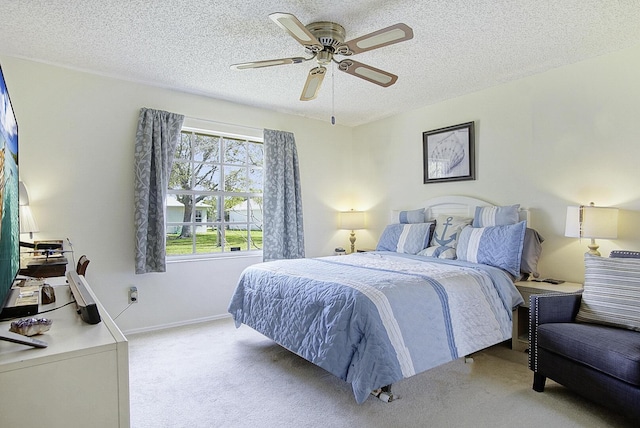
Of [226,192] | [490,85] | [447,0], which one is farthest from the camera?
[226,192]

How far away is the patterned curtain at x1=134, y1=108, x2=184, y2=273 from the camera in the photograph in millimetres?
3441

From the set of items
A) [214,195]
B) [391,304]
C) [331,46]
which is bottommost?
[391,304]

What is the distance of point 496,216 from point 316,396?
2261mm

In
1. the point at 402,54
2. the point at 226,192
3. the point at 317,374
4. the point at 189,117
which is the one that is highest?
the point at 402,54

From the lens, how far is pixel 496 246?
307 cm

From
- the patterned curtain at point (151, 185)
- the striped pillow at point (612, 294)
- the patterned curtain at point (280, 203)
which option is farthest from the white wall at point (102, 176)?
the striped pillow at point (612, 294)

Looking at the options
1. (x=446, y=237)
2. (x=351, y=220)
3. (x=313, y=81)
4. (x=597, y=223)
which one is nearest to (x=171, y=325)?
(x=351, y=220)

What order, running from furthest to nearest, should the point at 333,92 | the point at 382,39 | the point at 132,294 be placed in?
1. the point at 333,92
2. the point at 132,294
3. the point at 382,39

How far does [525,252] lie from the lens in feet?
10.1

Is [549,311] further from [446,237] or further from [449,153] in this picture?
[449,153]

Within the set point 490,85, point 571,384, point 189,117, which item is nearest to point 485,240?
point 571,384

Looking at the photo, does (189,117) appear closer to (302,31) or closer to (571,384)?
(302,31)

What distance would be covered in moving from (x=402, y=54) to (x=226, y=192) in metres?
2.47

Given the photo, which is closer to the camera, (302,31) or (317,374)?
(302,31)
